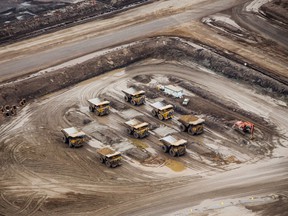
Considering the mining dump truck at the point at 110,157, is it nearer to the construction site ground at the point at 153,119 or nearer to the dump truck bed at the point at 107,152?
the dump truck bed at the point at 107,152

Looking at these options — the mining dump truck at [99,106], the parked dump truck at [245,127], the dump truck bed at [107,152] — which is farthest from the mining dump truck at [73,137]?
the parked dump truck at [245,127]

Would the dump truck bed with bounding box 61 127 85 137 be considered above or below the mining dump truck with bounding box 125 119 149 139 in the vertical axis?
above

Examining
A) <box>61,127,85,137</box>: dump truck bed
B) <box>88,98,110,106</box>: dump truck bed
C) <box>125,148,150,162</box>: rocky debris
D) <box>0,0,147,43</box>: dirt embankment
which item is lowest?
<box>125,148,150,162</box>: rocky debris

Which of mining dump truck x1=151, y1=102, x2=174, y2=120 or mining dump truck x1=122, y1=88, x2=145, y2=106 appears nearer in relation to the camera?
mining dump truck x1=151, y1=102, x2=174, y2=120

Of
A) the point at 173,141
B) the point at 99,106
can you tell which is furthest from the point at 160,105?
the point at 173,141

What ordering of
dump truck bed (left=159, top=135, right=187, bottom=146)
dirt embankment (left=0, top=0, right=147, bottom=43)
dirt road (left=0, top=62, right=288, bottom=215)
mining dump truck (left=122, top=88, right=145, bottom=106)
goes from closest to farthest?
dirt road (left=0, top=62, right=288, bottom=215), dump truck bed (left=159, top=135, right=187, bottom=146), mining dump truck (left=122, top=88, right=145, bottom=106), dirt embankment (left=0, top=0, right=147, bottom=43)

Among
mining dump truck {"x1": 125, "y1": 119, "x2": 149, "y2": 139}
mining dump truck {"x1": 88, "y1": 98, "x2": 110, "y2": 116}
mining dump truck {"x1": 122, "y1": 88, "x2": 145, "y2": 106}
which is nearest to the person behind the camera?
mining dump truck {"x1": 125, "y1": 119, "x2": 149, "y2": 139}

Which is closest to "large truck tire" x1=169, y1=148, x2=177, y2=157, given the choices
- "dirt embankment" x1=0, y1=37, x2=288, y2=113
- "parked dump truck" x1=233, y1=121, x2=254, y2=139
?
"parked dump truck" x1=233, y1=121, x2=254, y2=139

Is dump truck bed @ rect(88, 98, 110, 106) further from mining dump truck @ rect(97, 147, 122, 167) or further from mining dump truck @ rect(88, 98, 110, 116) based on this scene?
mining dump truck @ rect(97, 147, 122, 167)
